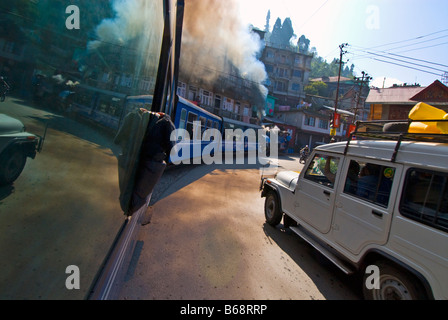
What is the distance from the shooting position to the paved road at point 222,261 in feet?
8.54

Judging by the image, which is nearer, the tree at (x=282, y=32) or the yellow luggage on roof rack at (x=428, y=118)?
the yellow luggage on roof rack at (x=428, y=118)

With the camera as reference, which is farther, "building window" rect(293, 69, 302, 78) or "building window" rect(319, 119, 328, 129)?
"building window" rect(293, 69, 302, 78)

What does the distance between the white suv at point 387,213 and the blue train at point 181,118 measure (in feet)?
10.1

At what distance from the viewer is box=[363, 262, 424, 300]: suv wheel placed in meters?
2.13

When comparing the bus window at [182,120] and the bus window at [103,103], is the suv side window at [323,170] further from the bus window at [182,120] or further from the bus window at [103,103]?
the bus window at [182,120]

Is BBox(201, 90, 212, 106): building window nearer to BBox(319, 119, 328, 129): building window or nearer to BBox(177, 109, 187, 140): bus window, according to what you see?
BBox(319, 119, 328, 129): building window

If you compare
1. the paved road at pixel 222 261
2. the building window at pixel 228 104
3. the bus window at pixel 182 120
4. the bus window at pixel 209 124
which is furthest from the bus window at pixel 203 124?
the building window at pixel 228 104

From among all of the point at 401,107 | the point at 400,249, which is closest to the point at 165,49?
the point at 400,249

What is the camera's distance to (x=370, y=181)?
2.82m

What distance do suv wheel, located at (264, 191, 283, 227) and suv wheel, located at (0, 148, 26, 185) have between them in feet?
14.1

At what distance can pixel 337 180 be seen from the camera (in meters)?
3.25

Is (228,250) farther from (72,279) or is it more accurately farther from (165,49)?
(165,49)

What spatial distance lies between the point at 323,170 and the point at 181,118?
627 centimetres

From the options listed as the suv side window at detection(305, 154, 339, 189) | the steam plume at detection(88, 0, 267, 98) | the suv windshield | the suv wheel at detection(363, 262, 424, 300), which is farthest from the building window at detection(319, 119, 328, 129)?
the suv windshield
